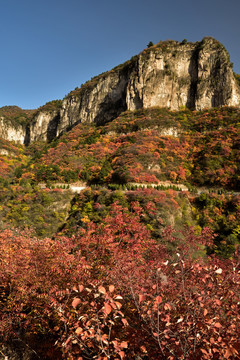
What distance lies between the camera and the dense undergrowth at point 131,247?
2.91 metres

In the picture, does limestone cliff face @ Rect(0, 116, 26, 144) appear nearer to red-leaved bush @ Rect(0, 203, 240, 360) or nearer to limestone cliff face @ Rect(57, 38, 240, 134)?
limestone cliff face @ Rect(57, 38, 240, 134)

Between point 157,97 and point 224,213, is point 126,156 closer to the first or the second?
point 224,213

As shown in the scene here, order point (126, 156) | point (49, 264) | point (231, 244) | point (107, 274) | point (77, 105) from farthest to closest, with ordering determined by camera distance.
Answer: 1. point (77, 105)
2. point (126, 156)
3. point (231, 244)
4. point (49, 264)
5. point (107, 274)

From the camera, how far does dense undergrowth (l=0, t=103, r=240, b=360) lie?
2.91 m

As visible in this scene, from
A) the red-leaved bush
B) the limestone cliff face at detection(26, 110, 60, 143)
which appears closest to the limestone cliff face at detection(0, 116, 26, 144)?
the limestone cliff face at detection(26, 110, 60, 143)

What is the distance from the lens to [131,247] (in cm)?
861

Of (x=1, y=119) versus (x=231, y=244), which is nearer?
(x=231, y=244)

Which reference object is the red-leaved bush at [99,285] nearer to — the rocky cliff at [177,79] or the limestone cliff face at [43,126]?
the rocky cliff at [177,79]

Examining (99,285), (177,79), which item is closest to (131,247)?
(99,285)

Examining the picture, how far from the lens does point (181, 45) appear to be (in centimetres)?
5875

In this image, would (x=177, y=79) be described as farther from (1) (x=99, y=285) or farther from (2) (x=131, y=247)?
(1) (x=99, y=285)

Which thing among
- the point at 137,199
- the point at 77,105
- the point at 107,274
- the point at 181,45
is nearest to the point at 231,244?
the point at 137,199

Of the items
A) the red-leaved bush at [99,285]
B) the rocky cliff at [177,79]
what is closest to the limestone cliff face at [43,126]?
the rocky cliff at [177,79]

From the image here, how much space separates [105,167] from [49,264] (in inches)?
1021
